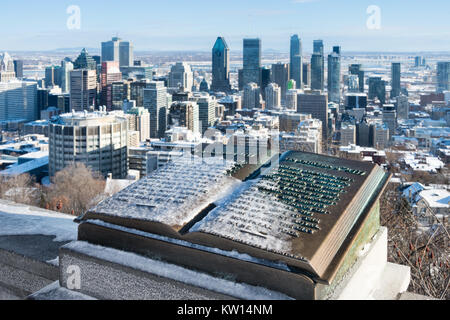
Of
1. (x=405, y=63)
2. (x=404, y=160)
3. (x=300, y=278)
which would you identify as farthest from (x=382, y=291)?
(x=405, y=63)

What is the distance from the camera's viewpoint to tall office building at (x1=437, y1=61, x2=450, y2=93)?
10225 centimetres

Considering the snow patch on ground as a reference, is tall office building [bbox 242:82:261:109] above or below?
above

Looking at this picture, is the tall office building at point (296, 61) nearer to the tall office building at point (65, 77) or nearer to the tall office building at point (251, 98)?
the tall office building at point (251, 98)

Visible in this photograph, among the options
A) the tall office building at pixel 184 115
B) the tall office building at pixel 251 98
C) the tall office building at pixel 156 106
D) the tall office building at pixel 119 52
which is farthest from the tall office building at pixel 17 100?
the tall office building at pixel 119 52

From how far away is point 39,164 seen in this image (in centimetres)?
3472

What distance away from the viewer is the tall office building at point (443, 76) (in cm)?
10225

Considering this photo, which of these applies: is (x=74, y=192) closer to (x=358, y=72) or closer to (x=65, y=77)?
(x=65, y=77)

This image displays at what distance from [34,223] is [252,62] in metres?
106

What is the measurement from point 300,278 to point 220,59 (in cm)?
10764

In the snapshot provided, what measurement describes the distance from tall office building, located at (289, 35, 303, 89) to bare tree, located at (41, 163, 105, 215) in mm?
93914

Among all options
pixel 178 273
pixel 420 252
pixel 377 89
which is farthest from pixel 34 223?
pixel 377 89

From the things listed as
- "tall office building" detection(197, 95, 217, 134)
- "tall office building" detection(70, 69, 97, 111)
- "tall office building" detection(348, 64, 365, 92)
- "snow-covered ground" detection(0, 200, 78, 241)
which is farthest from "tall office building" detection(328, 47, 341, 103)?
"snow-covered ground" detection(0, 200, 78, 241)

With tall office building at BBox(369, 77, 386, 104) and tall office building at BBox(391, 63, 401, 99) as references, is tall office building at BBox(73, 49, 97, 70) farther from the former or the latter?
tall office building at BBox(391, 63, 401, 99)

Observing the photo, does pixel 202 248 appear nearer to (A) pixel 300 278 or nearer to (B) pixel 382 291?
(A) pixel 300 278
